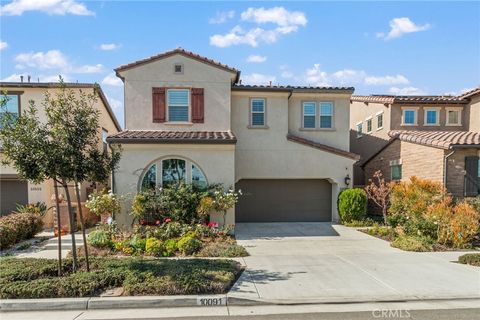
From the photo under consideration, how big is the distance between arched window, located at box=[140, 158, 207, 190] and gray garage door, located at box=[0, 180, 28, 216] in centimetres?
632

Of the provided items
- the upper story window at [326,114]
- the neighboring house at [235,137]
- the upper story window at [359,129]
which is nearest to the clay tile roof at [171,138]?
the neighboring house at [235,137]

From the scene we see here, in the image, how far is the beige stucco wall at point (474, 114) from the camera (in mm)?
17031

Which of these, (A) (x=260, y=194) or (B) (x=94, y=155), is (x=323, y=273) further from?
(A) (x=260, y=194)

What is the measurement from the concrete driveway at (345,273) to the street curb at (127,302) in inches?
2.6

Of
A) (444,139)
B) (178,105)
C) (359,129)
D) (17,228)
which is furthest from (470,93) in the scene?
(17,228)

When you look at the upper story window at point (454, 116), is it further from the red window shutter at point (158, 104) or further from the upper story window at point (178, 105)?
the red window shutter at point (158, 104)

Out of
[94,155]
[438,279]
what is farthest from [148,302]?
[438,279]

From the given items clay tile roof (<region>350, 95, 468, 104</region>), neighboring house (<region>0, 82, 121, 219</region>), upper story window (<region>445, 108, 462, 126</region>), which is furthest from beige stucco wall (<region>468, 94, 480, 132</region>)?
neighboring house (<region>0, 82, 121, 219</region>)

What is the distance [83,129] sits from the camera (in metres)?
6.43

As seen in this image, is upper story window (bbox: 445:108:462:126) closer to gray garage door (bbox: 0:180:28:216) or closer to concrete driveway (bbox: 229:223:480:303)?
concrete driveway (bbox: 229:223:480:303)

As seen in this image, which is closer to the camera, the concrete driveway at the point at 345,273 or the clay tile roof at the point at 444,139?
the concrete driveway at the point at 345,273

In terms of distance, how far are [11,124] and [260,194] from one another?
34.3ft

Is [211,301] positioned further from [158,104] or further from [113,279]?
A: [158,104]

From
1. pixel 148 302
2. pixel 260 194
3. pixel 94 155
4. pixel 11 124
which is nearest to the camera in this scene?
pixel 148 302
